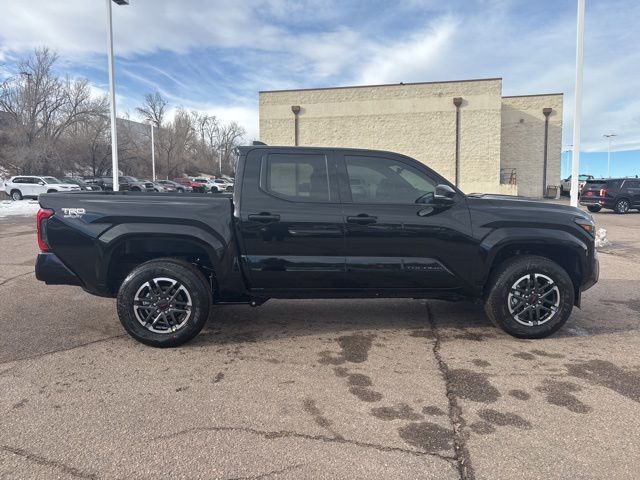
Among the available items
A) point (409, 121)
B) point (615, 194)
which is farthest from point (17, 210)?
point (615, 194)

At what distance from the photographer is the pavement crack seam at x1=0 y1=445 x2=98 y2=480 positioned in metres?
2.44

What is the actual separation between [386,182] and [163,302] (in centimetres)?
239

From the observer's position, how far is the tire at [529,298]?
14.7ft

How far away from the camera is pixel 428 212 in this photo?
14.6 ft

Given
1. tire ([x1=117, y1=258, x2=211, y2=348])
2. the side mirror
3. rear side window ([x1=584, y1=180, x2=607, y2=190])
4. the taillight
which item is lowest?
tire ([x1=117, y1=258, x2=211, y2=348])

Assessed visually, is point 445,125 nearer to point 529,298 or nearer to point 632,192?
point 632,192

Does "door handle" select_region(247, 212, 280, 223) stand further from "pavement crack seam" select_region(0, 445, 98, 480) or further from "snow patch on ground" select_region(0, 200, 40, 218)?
"snow patch on ground" select_region(0, 200, 40, 218)

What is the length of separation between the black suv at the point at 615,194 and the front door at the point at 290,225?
21.4 meters

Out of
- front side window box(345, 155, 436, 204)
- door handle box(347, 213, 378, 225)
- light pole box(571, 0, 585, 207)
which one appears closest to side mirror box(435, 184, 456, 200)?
front side window box(345, 155, 436, 204)

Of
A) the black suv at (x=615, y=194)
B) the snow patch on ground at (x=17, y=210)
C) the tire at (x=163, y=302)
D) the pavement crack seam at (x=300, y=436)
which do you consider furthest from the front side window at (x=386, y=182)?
the black suv at (x=615, y=194)

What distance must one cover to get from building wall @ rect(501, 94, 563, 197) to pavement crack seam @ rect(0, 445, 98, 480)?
38.5 metres

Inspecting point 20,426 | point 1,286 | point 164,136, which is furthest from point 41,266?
point 164,136

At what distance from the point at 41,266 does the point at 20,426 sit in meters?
1.78

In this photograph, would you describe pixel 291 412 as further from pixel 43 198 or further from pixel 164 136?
pixel 164 136
